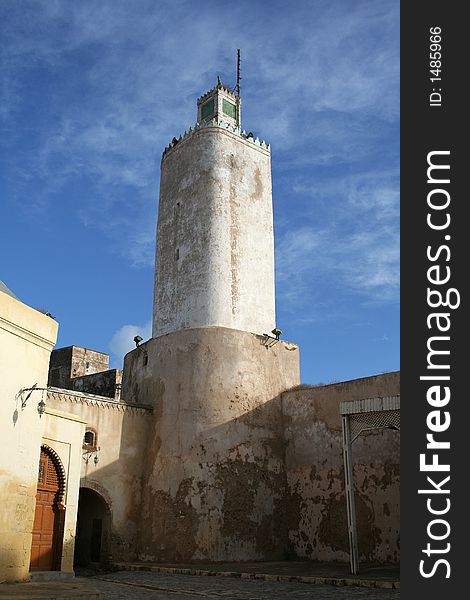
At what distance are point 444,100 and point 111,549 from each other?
1477cm

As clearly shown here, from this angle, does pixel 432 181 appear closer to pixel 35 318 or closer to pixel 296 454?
pixel 35 318

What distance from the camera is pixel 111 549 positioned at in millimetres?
17562

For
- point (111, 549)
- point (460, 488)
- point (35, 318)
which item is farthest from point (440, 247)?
point (111, 549)

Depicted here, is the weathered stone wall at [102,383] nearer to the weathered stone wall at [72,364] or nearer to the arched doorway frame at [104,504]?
the weathered stone wall at [72,364]

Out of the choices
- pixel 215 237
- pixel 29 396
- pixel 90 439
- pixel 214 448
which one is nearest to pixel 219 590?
pixel 29 396

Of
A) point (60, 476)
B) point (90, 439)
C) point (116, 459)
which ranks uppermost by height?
point (90, 439)

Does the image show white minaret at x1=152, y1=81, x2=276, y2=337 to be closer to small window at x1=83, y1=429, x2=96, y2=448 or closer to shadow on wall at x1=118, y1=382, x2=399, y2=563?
shadow on wall at x1=118, y1=382, x2=399, y2=563

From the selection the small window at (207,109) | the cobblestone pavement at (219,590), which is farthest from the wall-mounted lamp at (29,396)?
the small window at (207,109)

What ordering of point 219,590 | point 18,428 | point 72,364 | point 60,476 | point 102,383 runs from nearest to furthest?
point 18,428 → point 219,590 → point 60,476 → point 102,383 → point 72,364

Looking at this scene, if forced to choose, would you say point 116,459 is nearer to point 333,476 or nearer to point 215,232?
point 333,476

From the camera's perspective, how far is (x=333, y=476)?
17.8 meters

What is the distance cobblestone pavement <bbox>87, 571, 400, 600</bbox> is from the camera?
10.3m

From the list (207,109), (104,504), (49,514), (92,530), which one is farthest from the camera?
(207,109)

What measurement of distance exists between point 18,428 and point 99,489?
787 centimetres
